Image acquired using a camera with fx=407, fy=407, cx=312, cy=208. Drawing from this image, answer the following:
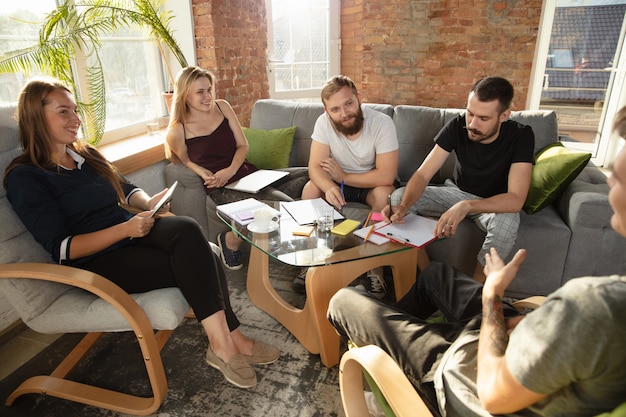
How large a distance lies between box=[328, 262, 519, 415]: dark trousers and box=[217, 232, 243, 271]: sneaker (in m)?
1.28

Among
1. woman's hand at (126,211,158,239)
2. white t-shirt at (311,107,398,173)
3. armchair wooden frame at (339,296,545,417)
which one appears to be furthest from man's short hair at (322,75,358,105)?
armchair wooden frame at (339,296,545,417)

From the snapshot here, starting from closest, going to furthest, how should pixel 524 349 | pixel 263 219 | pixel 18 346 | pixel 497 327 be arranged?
1. pixel 524 349
2. pixel 497 327
3. pixel 263 219
4. pixel 18 346

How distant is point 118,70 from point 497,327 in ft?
10.0

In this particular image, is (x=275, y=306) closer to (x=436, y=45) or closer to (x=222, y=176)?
(x=222, y=176)

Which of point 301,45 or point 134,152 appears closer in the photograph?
point 134,152

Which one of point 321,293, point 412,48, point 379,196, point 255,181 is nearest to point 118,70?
point 255,181

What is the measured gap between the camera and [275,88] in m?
4.52

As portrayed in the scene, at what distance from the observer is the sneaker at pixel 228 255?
97.4 inches

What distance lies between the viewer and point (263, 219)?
1748 millimetres

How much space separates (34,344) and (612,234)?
2.73m

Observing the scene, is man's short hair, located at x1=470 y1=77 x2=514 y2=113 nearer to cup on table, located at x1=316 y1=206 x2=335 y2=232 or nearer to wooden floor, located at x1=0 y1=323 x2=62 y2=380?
cup on table, located at x1=316 y1=206 x2=335 y2=232

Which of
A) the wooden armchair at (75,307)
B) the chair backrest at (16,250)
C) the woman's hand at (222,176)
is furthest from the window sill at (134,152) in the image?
the wooden armchair at (75,307)

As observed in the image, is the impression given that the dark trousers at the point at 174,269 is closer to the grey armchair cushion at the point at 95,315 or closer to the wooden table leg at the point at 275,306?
the grey armchair cushion at the point at 95,315

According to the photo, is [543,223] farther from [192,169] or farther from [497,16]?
[497,16]
